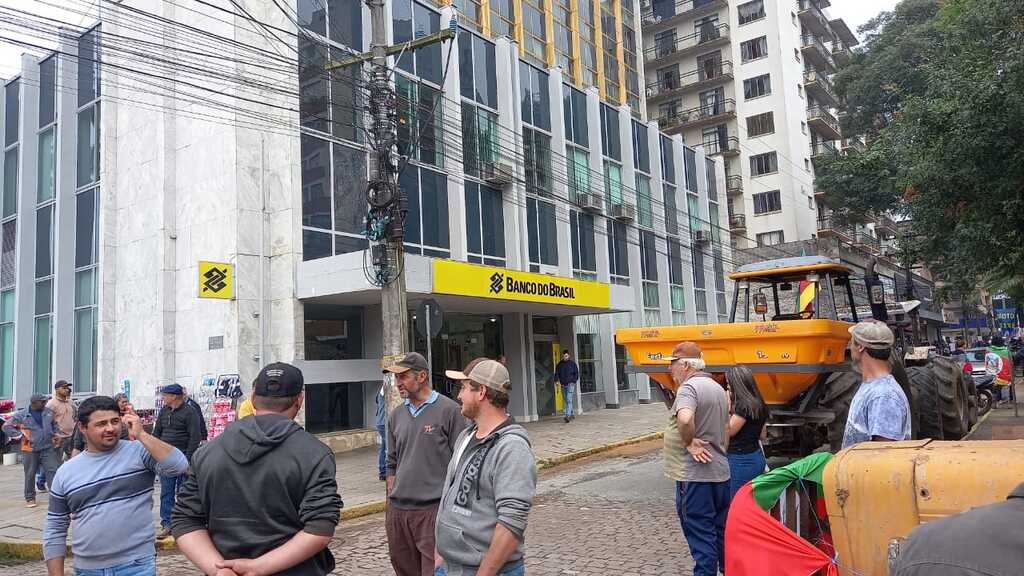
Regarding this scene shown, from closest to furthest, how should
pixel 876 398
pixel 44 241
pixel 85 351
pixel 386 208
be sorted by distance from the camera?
1. pixel 876 398
2. pixel 386 208
3. pixel 85 351
4. pixel 44 241

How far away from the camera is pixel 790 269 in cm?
996

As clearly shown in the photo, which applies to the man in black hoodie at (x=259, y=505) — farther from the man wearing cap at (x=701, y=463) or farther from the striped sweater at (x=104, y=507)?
the man wearing cap at (x=701, y=463)

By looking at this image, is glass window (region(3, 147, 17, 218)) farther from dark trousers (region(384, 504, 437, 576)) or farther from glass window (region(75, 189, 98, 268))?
dark trousers (region(384, 504, 437, 576))

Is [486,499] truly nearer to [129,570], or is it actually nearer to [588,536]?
[129,570]

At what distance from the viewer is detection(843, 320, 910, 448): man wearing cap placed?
4.41 metres

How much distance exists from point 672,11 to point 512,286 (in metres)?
38.0

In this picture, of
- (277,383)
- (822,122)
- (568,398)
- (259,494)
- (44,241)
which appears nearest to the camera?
(259,494)

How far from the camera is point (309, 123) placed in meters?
16.3

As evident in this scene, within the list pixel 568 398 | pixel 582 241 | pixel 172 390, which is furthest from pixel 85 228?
pixel 582 241

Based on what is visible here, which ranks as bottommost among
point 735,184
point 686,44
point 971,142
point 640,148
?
point 971,142

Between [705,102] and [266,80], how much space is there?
1426 inches

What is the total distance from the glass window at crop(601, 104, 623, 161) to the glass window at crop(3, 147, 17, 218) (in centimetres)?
1813

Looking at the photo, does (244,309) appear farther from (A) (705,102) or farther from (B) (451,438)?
(A) (705,102)

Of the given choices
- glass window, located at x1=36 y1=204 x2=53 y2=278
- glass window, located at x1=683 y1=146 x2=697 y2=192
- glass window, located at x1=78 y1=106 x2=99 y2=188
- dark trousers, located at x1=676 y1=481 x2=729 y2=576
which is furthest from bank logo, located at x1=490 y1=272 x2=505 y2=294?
glass window, located at x1=683 y1=146 x2=697 y2=192
